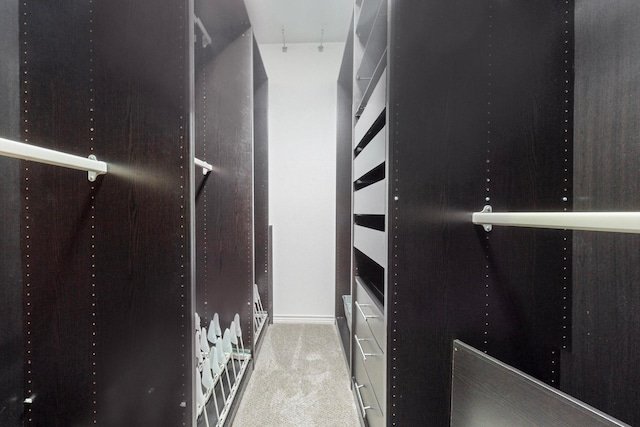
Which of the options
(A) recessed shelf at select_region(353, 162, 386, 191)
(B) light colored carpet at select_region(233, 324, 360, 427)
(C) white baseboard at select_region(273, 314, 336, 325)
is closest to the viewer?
(B) light colored carpet at select_region(233, 324, 360, 427)

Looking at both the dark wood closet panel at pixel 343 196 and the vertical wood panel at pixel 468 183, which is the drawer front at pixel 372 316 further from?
the dark wood closet panel at pixel 343 196

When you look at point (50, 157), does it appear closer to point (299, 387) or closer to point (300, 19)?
point (299, 387)

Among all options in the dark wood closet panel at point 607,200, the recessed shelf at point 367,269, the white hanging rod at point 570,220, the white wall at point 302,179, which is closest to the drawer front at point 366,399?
the recessed shelf at point 367,269

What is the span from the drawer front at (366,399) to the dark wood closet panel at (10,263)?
1351 millimetres

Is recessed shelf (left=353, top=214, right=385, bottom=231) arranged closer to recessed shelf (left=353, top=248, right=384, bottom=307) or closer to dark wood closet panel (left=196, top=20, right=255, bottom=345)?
recessed shelf (left=353, top=248, right=384, bottom=307)

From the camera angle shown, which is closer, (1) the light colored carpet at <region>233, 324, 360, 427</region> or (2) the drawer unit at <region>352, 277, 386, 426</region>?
(2) the drawer unit at <region>352, 277, 386, 426</region>

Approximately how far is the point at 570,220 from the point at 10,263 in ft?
5.76

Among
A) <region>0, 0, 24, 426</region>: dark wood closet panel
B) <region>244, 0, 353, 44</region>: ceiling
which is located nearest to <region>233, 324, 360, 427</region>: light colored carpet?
<region>0, 0, 24, 426</region>: dark wood closet panel

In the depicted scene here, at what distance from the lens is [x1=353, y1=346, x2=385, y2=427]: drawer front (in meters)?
1.20

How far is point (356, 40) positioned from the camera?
178cm

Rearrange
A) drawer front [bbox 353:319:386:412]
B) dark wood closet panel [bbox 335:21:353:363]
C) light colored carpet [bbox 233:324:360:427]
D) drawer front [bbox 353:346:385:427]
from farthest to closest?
1. dark wood closet panel [bbox 335:21:353:363]
2. light colored carpet [bbox 233:324:360:427]
3. drawer front [bbox 353:346:385:427]
4. drawer front [bbox 353:319:386:412]

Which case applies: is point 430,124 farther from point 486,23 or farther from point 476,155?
point 486,23

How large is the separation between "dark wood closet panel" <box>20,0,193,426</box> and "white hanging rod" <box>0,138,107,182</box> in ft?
0.12

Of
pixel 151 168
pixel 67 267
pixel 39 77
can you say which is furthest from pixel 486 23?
pixel 67 267
